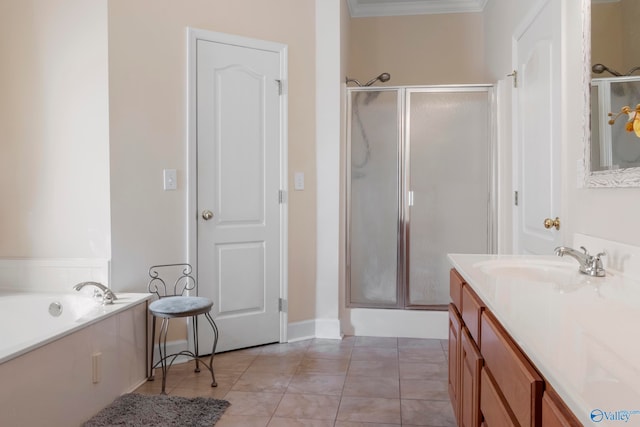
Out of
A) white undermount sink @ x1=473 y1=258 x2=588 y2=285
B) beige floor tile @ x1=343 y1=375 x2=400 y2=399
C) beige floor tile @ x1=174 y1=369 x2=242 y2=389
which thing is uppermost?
white undermount sink @ x1=473 y1=258 x2=588 y2=285

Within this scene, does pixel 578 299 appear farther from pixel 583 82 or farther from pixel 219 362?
pixel 219 362

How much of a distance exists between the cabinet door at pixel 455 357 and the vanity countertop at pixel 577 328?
28cm

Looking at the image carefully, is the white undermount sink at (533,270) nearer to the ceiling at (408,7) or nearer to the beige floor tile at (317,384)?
the beige floor tile at (317,384)

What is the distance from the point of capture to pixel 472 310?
4.88 ft

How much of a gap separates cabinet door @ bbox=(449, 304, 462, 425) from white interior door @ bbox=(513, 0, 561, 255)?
70 centimetres

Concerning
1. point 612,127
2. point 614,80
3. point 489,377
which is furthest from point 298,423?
point 614,80

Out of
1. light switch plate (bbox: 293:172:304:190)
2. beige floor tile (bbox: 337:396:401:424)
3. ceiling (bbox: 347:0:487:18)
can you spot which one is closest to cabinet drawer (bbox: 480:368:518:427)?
beige floor tile (bbox: 337:396:401:424)

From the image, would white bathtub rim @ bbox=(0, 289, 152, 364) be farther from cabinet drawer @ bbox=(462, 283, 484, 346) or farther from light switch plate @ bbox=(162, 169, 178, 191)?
cabinet drawer @ bbox=(462, 283, 484, 346)

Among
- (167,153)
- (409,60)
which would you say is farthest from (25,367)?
(409,60)

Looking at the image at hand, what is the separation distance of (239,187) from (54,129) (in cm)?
110

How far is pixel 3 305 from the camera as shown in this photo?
2.38 metres

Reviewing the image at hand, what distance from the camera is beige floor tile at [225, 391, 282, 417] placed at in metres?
2.21

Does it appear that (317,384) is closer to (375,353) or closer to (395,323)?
(375,353)

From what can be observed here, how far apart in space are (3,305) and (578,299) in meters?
2.59
